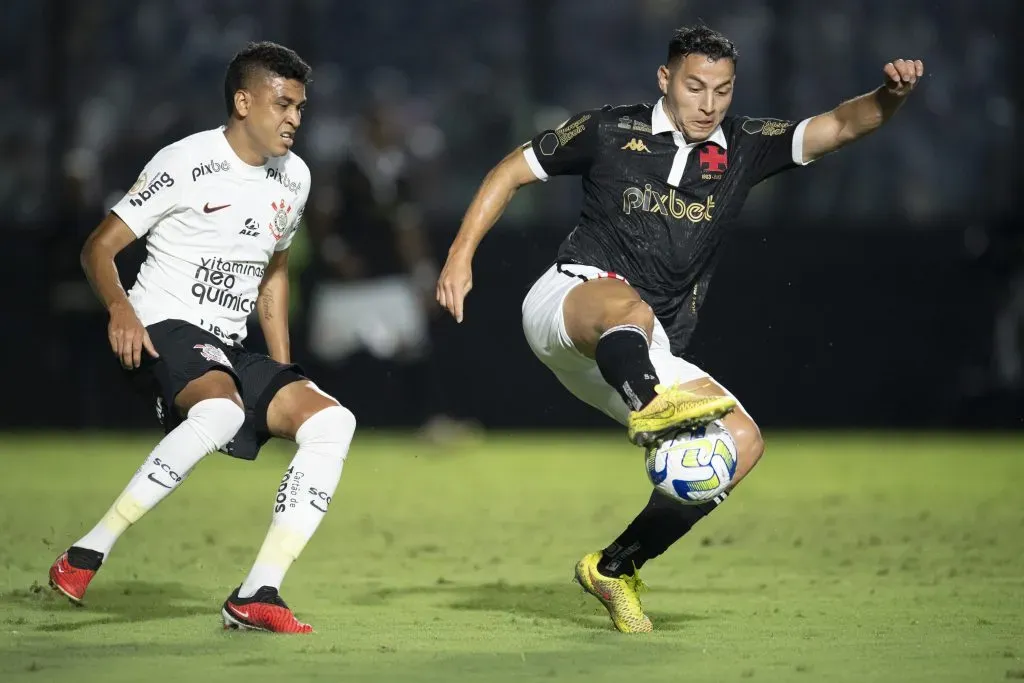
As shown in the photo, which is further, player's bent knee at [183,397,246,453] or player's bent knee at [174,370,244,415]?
player's bent knee at [174,370,244,415]

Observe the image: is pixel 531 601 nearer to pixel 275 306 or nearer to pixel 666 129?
pixel 275 306

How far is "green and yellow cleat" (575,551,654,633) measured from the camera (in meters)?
5.79

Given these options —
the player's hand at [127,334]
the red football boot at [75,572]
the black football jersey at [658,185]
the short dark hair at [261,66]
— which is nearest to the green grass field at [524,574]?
the red football boot at [75,572]

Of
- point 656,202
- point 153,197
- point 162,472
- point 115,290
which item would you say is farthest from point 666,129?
point 162,472

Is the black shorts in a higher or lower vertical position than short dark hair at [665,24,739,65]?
lower

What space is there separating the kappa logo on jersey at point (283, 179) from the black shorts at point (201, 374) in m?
0.64

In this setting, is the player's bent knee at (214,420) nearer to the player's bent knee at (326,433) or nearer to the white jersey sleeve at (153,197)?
the player's bent knee at (326,433)

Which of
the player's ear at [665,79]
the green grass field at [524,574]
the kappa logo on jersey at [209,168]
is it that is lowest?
the green grass field at [524,574]

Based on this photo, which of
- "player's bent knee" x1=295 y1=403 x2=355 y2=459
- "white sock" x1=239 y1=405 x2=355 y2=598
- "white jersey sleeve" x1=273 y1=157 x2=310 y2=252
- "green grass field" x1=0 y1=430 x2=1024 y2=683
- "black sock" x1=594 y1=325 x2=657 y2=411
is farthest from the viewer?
"white jersey sleeve" x1=273 y1=157 x2=310 y2=252

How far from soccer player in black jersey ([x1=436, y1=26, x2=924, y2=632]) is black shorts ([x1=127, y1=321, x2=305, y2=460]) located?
28.7 inches

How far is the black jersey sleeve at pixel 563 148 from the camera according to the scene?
6320mm

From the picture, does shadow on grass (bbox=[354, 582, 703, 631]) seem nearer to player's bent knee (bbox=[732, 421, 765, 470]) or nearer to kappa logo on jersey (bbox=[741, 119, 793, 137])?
player's bent knee (bbox=[732, 421, 765, 470])

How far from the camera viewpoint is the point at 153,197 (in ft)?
20.1

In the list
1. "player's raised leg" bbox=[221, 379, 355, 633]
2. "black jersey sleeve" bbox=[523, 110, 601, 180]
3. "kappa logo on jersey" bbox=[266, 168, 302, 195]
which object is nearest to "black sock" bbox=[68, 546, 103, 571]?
"player's raised leg" bbox=[221, 379, 355, 633]
